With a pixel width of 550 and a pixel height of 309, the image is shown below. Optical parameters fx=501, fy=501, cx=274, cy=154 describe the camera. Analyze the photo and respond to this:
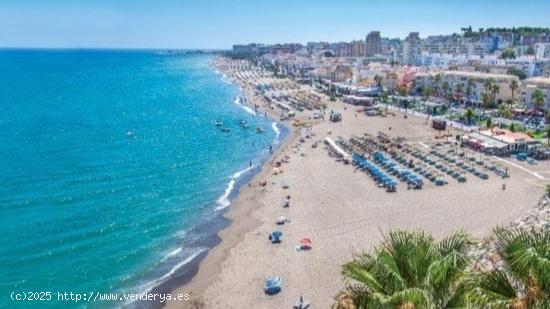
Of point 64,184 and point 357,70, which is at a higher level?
point 357,70

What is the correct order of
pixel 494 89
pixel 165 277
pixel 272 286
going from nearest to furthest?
1. pixel 272 286
2. pixel 165 277
3. pixel 494 89

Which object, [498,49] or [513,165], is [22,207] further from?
[498,49]

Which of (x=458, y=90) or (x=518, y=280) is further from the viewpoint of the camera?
(x=458, y=90)

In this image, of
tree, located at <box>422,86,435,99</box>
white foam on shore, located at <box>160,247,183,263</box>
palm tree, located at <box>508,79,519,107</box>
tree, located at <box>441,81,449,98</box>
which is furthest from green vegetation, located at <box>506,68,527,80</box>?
white foam on shore, located at <box>160,247,183,263</box>

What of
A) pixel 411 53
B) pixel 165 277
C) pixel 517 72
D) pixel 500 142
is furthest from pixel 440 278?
pixel 411 53

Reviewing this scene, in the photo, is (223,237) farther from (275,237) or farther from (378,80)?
(378,80)

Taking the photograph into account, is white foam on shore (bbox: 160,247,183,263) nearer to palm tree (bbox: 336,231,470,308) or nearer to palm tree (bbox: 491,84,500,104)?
palm tree (bbox: 336,231,470,308)

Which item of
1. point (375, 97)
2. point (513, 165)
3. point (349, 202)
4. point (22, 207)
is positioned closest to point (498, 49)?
point (375, 97)
